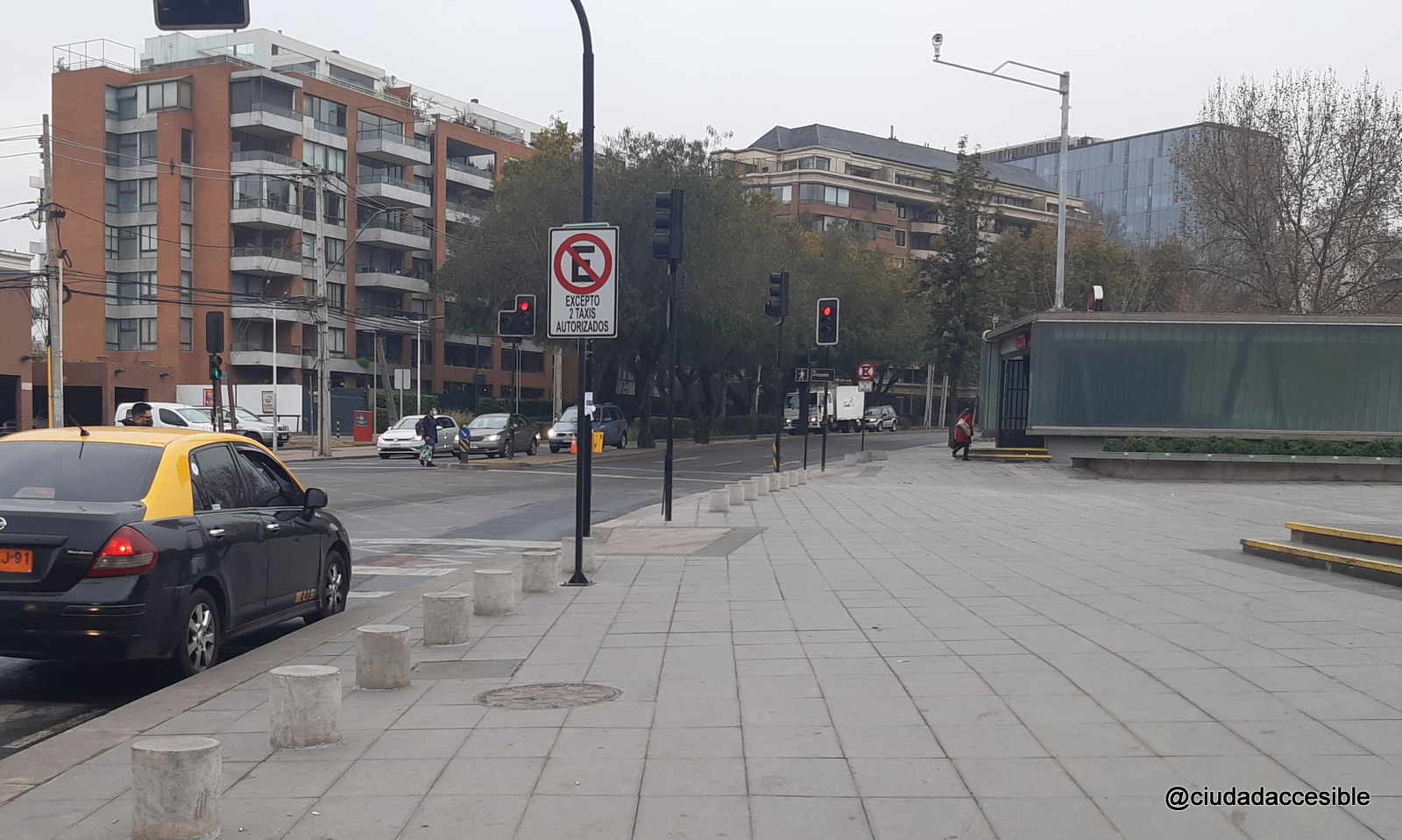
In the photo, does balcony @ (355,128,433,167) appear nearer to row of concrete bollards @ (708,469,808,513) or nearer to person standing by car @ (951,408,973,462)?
person standing by car @ (951,408,973,462)

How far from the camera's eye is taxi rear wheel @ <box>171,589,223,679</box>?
23.6 feet

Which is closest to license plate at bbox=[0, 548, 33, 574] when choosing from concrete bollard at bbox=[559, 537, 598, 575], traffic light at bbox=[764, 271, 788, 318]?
concrete bollard at bbox=[559, 537, 598, 575]

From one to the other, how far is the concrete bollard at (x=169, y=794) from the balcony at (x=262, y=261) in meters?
61.8

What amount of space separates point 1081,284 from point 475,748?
204 ft

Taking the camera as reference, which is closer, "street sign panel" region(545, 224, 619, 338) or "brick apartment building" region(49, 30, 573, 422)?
"street sign panel" region(545, 224, 619, 338)

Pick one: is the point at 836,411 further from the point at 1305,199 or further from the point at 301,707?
the point at 301,707

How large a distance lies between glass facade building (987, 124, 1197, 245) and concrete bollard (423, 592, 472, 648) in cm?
10063

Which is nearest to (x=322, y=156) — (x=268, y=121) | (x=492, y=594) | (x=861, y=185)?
(x=268, y=121)

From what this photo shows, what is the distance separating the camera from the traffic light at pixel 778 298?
89.2 feet

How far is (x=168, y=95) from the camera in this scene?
6297 cm

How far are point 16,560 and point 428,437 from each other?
95.8 ft

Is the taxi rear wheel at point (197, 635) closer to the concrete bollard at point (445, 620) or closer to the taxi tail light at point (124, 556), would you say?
the taxi tail light at point (124, 556)

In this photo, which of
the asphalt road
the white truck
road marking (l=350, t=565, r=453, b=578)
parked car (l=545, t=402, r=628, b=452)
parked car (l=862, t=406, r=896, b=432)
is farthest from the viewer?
parked car (l=862, t=406, r=896, b=432)

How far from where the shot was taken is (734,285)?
1764 inches
